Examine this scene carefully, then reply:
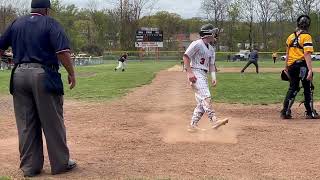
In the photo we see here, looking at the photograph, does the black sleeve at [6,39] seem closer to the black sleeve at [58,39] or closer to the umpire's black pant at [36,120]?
the umpire's black pant at [36,120]

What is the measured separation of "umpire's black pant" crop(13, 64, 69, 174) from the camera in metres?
5.93

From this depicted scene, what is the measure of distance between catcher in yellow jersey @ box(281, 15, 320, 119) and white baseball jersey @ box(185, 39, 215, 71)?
2.27 m

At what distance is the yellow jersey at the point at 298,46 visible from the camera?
10.2 meters

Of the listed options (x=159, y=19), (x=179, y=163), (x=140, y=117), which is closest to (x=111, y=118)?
(x=140, y=117)

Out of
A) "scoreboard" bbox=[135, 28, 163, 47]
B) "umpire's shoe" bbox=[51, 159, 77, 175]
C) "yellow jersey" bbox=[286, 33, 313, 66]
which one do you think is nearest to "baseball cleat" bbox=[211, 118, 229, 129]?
"yellow jersey" bbox=[286, 33, 313, 66]

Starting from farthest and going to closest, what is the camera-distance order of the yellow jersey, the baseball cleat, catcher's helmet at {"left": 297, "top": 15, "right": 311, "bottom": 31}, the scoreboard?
1. the scoreboard
2. catcher's helmet at {"left": 297, "top": 15, "right": 311, "bottom": 31}
3. the yellow jersey
4. the baseball cleat

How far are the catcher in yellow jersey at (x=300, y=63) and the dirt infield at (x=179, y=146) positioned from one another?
→ 394 millimetres

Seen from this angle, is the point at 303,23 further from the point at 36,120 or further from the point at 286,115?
the point at 36,120

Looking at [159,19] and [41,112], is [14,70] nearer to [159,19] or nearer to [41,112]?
[41,112]

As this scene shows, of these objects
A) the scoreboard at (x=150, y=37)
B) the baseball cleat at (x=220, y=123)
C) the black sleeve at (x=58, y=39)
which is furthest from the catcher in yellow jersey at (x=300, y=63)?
the scoreboard at (x=150, y=37)

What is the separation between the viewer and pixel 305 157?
22.6ft

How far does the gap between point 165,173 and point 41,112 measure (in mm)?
1515

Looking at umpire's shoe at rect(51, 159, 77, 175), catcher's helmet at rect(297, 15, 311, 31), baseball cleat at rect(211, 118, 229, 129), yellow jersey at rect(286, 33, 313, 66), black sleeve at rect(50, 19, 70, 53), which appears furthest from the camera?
catcher's helmet at rect(297, 15, 311, 31)

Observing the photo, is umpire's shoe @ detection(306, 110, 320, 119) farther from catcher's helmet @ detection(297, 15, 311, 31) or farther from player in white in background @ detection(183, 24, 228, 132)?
player in white in background @ detection(183, 24, 228, 132)
